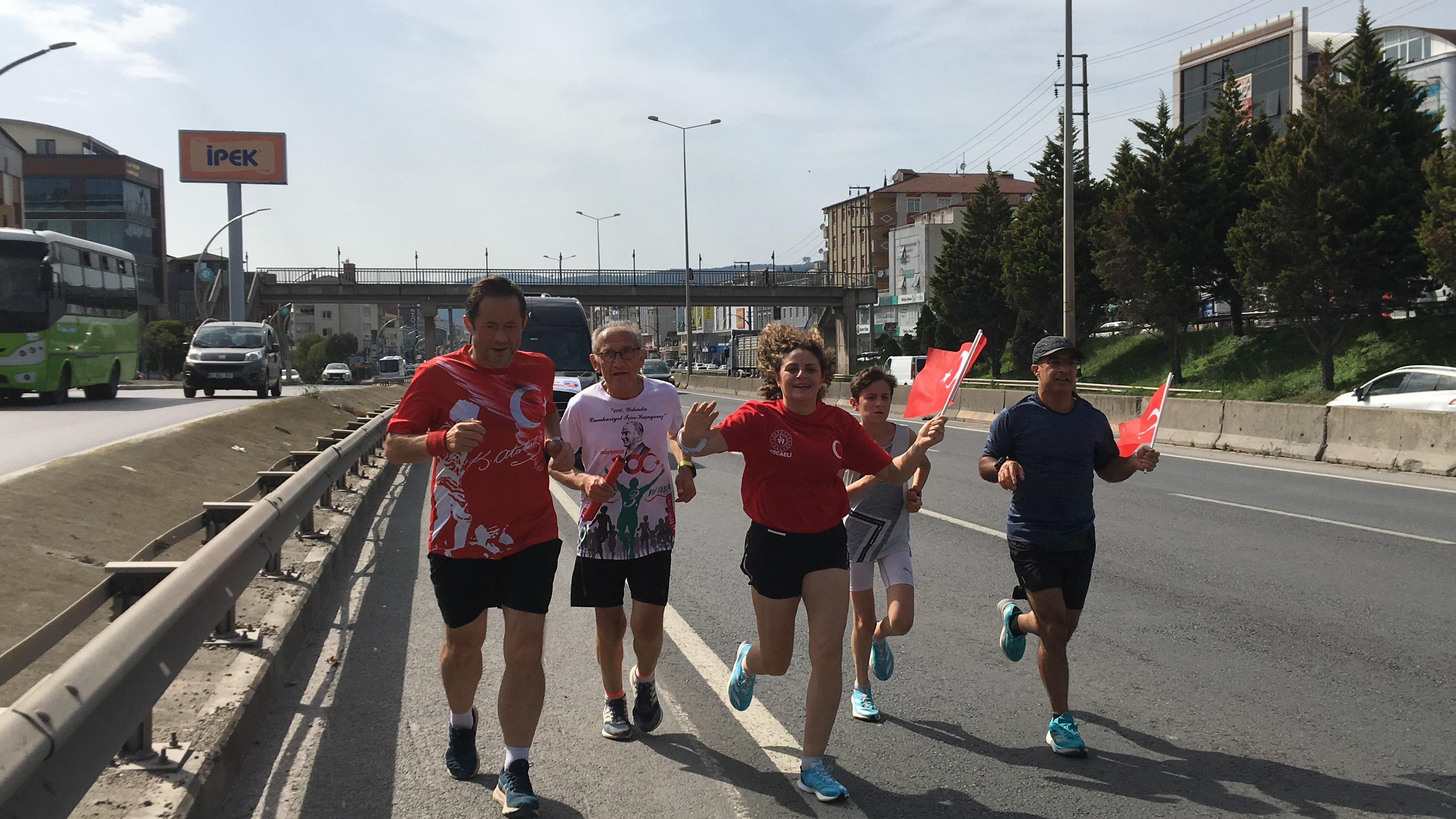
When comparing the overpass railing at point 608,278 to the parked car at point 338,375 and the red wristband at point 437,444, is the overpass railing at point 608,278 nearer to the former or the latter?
the parked car at point 338,375

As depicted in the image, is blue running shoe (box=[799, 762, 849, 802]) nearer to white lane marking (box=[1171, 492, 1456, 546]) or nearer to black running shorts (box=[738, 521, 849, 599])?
black running shorts (box=[738, 521, 849, 599])

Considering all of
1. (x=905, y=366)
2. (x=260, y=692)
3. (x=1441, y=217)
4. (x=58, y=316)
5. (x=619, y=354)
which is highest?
(x=1441, y=217)

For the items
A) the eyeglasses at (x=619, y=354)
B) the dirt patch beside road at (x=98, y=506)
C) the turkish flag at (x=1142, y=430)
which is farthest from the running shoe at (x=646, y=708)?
the dirt patch beside road at (x=98, y=506)

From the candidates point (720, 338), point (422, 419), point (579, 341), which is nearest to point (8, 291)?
point (579, 341)

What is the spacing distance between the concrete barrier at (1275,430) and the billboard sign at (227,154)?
70605mm

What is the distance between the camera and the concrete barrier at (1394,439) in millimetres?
15789

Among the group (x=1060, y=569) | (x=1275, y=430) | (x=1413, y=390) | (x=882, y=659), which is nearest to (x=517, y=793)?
(x=882, y=659)

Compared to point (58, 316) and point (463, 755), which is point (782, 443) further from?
point (58, 316)

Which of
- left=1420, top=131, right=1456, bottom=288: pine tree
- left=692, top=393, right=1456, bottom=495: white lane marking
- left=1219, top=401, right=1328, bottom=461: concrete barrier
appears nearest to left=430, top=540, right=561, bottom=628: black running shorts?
left=692, top=393, right=1456, bottom=495: white lane marking

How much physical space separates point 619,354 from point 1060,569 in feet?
6.64

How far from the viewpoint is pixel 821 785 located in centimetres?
425

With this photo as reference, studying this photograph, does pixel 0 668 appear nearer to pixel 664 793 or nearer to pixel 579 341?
pixel 664 793

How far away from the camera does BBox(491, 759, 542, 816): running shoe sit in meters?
4.11

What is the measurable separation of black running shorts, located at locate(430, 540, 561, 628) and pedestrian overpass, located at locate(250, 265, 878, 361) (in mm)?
57249
